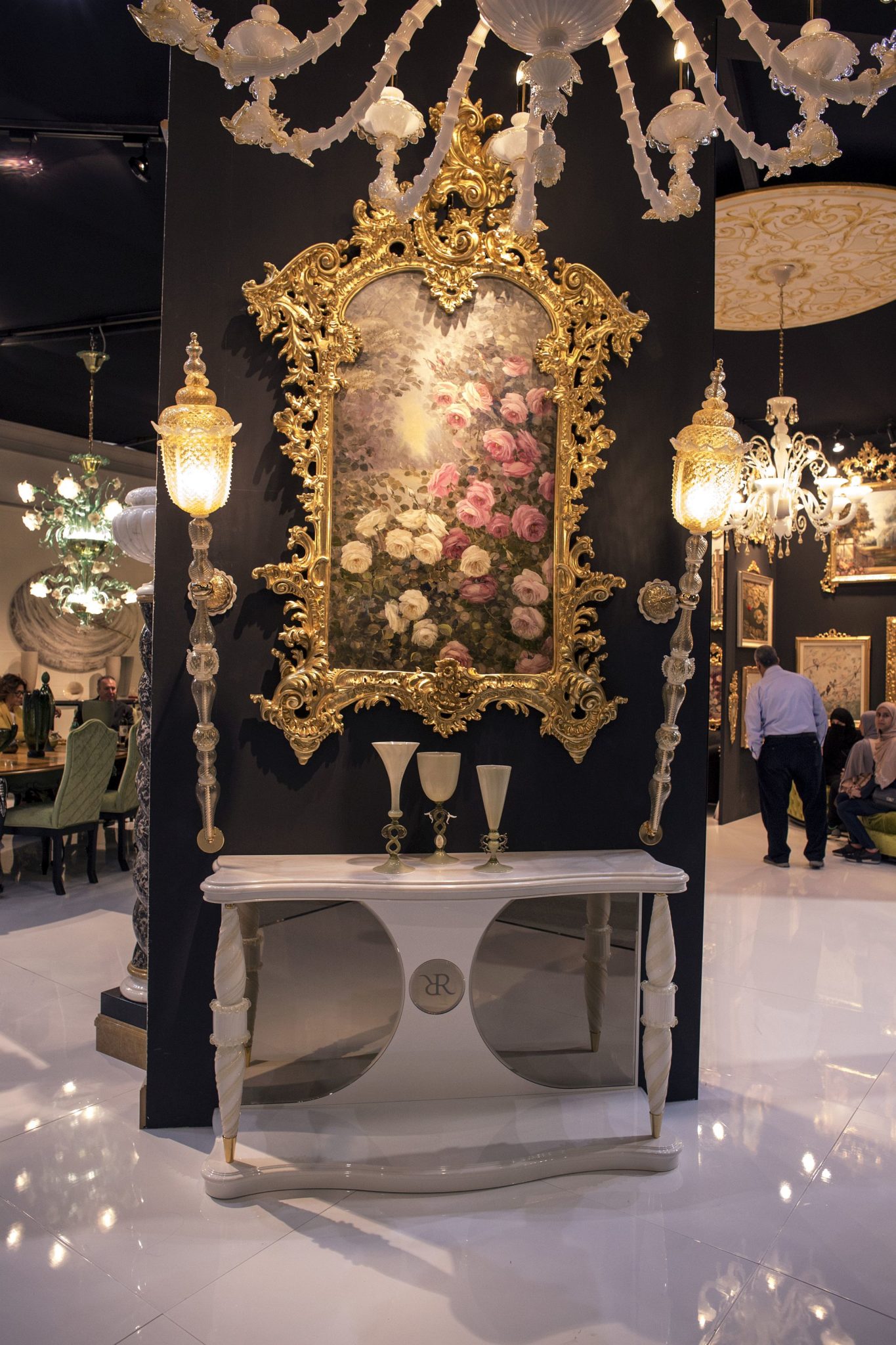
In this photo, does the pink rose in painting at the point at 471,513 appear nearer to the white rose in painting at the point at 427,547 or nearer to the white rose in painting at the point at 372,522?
the white rose in painting at the point at 427,547

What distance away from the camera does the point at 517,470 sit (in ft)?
9.49

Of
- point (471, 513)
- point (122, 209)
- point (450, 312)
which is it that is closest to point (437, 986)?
point (471, 513)

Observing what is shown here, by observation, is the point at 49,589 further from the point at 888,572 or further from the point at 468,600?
the point at 888,572

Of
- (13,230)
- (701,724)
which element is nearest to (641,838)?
(701,724)

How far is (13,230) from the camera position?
5273mm

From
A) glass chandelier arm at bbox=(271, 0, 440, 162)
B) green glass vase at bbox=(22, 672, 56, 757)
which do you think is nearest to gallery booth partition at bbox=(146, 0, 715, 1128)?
glass chandelier arm at bbox=(271, 0, 440, 162)

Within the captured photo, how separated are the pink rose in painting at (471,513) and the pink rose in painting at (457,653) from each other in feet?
1.31

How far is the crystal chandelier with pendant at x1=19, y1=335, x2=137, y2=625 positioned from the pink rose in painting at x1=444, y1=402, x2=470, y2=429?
4.78m

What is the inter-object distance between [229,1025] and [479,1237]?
34.1 inches

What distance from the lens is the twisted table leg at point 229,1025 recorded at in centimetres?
240

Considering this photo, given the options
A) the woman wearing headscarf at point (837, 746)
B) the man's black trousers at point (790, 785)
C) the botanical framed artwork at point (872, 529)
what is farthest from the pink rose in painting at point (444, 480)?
the botanical framed artwork at point (872, 529)

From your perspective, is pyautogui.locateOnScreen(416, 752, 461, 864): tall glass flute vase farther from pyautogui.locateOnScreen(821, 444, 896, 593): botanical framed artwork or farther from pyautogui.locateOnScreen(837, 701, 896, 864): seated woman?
pyautogui.locateOnScreen(821, 444, 896, 593): botanical framed artwork

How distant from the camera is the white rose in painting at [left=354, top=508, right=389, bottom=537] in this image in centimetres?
280

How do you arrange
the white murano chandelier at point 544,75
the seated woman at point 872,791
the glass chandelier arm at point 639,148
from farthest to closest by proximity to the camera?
the seated woman at point 872,791, the glass chandelier arm at point 639,148, the white murano chandelier at point 544,75
